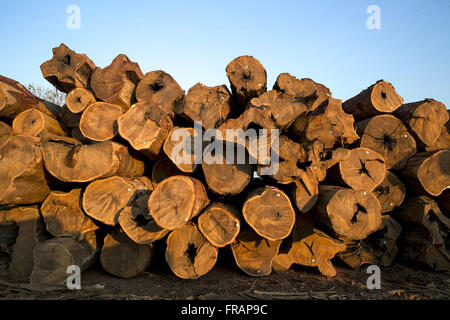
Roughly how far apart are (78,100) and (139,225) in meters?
1.82

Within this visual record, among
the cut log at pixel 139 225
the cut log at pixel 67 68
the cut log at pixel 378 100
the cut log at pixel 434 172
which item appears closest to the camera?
the cut log at pixel 139 225

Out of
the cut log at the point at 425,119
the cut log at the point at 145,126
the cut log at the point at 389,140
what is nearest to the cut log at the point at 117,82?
the cut log at the point at 145,126

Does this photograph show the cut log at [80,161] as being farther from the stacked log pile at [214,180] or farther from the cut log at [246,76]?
the cut log at [246,76]

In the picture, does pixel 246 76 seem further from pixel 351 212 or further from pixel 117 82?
pixel 351 212

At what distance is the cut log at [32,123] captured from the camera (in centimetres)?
324

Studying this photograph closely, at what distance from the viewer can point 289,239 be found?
3.05 metres

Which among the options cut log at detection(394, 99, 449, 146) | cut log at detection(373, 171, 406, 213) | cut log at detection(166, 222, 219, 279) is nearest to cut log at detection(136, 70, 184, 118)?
cut log at detection(166, 222, 219, 279)

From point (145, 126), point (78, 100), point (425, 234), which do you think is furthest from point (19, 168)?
point (425, 234)

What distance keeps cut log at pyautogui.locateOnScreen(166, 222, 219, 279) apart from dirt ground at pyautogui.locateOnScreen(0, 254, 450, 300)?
136mm

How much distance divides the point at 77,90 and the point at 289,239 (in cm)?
322

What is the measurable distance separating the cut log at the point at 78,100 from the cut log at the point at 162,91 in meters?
0.63

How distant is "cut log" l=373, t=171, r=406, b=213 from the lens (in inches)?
129

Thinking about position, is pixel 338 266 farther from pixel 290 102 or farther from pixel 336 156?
pixel 290 102
